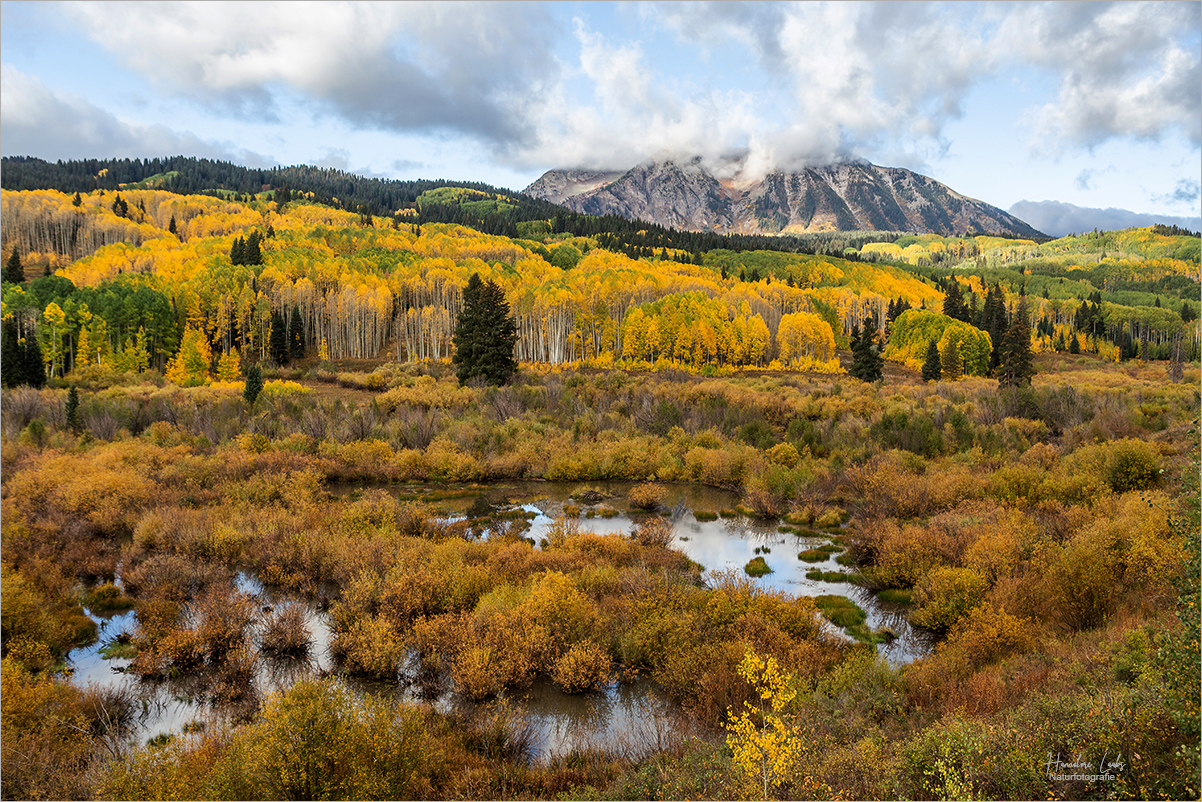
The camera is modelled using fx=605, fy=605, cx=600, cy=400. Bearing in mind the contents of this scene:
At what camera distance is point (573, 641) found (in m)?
12.6

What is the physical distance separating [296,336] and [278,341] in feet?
11.3

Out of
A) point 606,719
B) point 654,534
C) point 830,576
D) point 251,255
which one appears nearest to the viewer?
point 606,719

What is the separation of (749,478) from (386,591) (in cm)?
1664

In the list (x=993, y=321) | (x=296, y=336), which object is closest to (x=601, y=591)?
(x=296, y=336)

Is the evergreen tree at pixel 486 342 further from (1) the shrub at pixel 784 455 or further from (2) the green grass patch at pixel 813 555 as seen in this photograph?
(2) the green grass patch at pixel 813 555

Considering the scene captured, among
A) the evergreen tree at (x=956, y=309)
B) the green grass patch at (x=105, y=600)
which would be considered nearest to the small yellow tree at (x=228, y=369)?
the green grass patch at (x=105, y=600)

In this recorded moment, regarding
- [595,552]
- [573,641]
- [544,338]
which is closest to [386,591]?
[573,641]

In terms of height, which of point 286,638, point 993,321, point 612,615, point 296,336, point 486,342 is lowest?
point 286,638

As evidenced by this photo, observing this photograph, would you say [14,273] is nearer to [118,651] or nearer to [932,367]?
[118,651]

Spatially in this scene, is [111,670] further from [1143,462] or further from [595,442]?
[1143,462]

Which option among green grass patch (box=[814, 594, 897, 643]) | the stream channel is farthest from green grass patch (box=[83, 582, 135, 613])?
green grass patch (box=[814, 594, 897, 643])

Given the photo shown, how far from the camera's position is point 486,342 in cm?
4928

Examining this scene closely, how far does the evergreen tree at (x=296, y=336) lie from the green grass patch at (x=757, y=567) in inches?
2980

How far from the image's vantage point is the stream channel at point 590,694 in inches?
407
